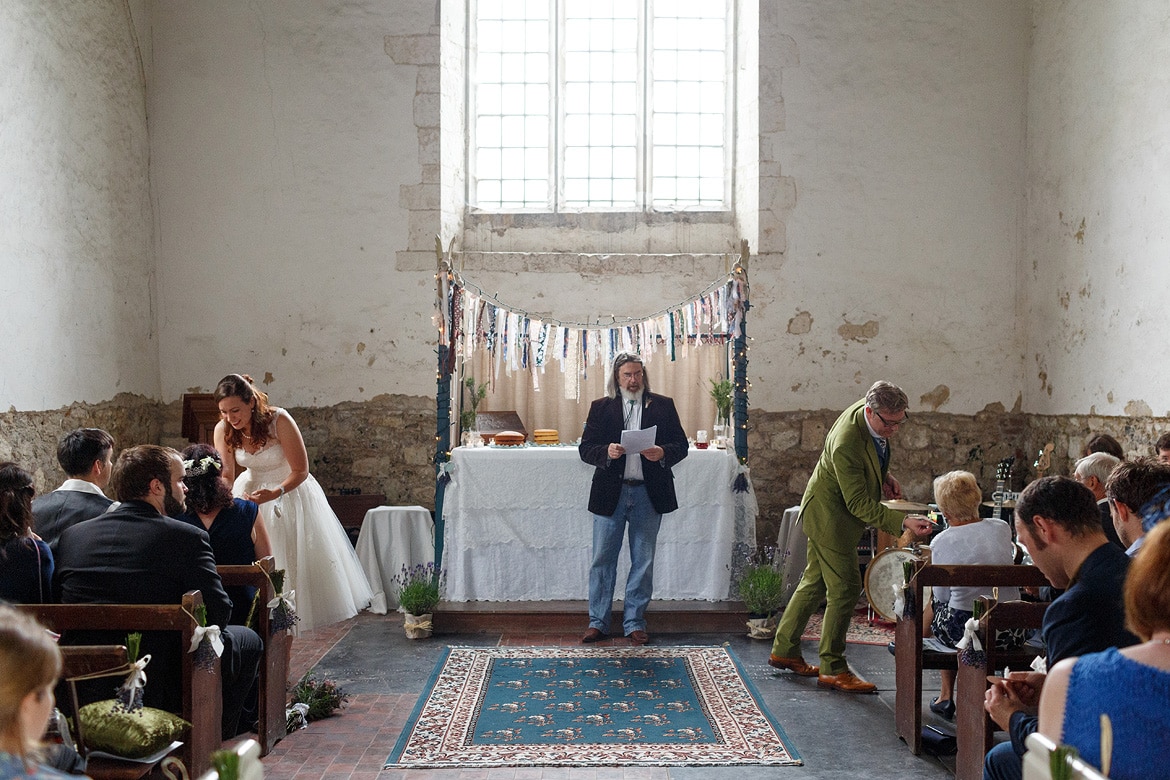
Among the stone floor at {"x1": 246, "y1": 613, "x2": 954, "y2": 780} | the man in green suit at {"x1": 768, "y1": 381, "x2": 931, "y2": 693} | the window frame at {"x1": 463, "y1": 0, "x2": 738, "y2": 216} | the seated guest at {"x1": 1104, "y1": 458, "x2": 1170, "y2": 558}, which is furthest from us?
the window frame at {"x1": 463, "y1": 0, "x2": 738, "y2": 216}

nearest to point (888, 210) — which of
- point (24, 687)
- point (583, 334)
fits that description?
point (583, 334)

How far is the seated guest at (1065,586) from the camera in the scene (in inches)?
112

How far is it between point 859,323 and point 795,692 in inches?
164

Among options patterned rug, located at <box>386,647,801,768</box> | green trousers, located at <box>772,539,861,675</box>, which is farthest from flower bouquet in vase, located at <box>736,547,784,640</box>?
green trousers, located at <box>772,539,861,675</box>

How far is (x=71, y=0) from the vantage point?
740 centimetres

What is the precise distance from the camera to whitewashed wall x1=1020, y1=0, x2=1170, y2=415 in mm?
6789

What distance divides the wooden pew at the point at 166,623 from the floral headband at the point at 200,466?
0.88m

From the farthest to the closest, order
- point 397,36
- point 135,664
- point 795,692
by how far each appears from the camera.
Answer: point 397,36
point 795,692
point 135,664

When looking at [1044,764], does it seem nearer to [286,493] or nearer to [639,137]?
[286,493]

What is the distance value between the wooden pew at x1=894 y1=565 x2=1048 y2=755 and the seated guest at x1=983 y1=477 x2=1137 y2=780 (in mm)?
901

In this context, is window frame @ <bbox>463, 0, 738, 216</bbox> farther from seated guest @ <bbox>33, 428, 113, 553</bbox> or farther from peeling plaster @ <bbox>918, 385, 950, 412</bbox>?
seated guest @ <bbox>33, 428, 113, 553</bbox>

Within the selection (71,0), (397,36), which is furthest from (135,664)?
(397,36)

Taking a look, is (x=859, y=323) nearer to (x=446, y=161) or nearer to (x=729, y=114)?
(x=729, y=114)

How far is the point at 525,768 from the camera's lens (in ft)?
14.0
